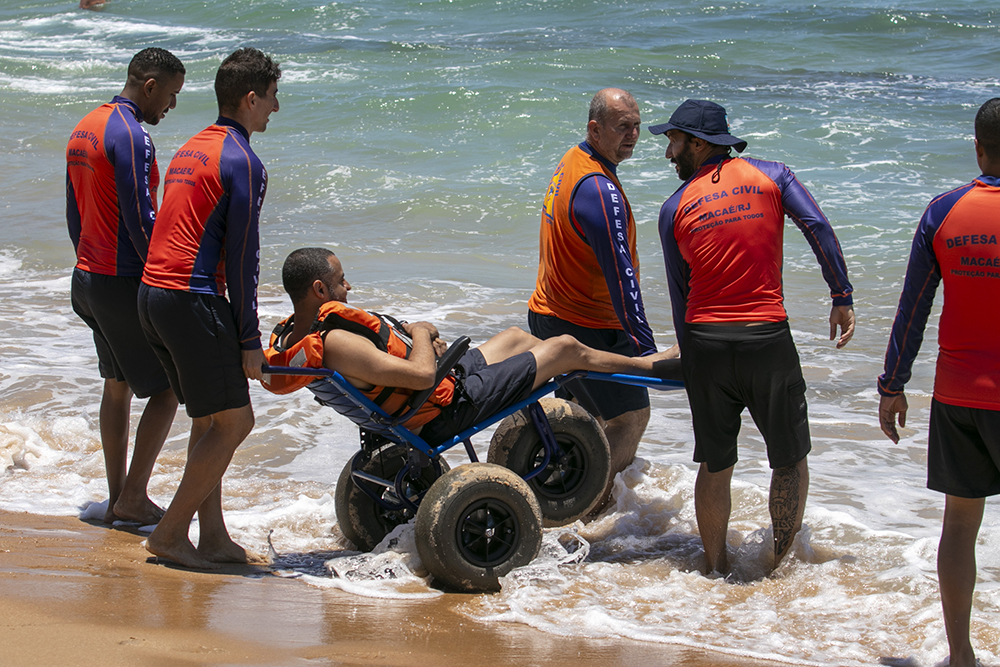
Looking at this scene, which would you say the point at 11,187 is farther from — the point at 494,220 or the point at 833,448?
the point at 833,448

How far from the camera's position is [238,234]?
3850 millimetres

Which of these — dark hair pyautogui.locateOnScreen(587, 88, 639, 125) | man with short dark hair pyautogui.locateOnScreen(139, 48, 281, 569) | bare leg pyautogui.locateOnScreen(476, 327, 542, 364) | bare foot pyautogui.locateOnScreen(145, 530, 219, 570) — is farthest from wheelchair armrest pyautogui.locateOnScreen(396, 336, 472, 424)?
dark hair pyautogui.locateOnScreen(587, 88, 639, 125)

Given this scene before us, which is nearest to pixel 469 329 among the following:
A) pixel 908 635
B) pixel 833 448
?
pixel 833 448

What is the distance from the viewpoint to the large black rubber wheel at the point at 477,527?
387cm

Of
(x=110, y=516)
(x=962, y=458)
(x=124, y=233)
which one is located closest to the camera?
(x=962, y=458)

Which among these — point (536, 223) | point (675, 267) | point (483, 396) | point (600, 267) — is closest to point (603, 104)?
point (600, 267)

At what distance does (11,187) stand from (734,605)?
13517 millimetres

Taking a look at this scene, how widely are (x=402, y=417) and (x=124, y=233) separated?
153cm

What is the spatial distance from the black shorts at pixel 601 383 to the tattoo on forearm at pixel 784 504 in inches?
33.5

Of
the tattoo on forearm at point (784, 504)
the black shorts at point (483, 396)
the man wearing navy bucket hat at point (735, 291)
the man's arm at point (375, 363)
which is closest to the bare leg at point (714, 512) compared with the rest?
the man wearing navy bucket hat at point (735, 291)

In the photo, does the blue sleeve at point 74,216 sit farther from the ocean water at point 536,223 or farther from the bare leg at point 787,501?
the bare leg at point 787,501

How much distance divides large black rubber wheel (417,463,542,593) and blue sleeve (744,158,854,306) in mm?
1439

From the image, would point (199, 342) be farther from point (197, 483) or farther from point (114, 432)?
point (114, 432)

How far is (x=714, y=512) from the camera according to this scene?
4160 millimetres
